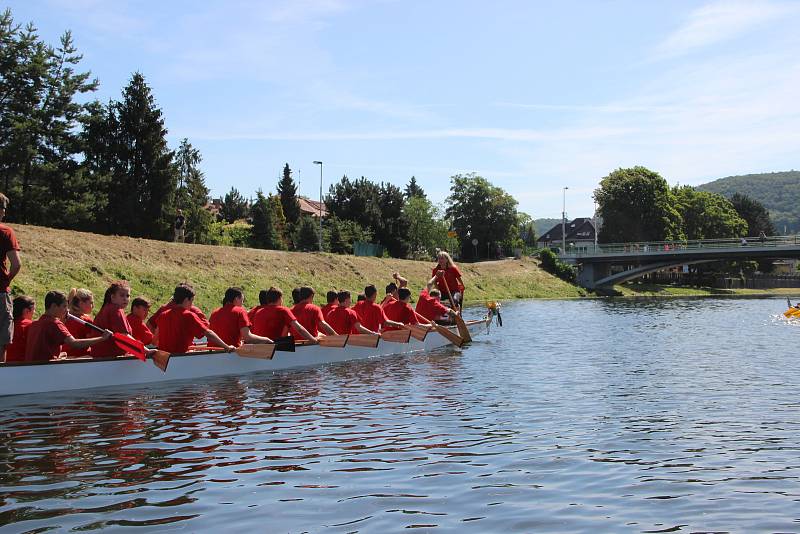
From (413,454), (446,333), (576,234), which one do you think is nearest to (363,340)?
(446,333)

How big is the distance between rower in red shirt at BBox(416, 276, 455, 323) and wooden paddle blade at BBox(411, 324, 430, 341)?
59.0 inches

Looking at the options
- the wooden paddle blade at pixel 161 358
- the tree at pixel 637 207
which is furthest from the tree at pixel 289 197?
the wooden paddle blade at pixel 161 358

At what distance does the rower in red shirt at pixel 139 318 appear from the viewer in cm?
1455

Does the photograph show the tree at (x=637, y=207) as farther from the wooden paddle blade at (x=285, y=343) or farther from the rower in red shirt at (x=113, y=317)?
the rower in red shirt at (x=113, y=317)

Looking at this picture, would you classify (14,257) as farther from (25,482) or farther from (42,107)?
(42,107)

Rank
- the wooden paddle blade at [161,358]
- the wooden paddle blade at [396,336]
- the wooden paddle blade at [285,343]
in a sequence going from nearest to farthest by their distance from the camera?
the wooden paddle blade at [161,358] < the wooden paddle blade at [285,343] < the wooden paddle blade at [396,336]

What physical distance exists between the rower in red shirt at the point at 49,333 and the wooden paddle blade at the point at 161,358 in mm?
1659

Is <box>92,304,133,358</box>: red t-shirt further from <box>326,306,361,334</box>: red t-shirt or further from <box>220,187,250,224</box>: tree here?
<box>220,187,250,224</box>: tree

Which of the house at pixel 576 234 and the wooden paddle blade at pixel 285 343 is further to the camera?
the house at pixel 576 234

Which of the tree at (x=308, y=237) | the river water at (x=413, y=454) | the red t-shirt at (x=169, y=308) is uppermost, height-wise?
the tree at (x=308, y=237)

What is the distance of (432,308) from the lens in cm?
2359

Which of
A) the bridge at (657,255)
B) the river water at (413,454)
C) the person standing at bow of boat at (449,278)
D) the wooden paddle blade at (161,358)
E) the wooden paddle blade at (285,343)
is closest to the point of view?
the river water at (413,454)

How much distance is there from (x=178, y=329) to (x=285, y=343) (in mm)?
2759

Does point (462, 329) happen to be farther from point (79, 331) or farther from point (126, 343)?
point (79, 331)
